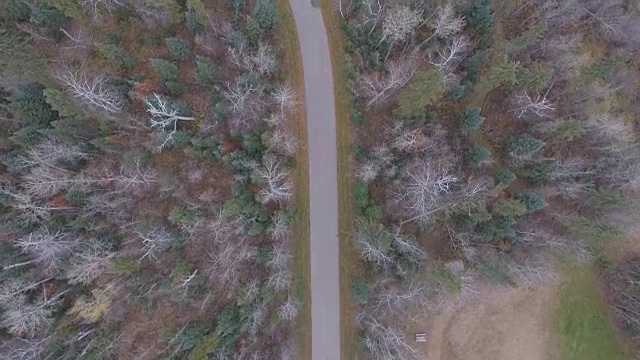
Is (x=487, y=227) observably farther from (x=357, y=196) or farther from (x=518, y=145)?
(x=357, y=196)

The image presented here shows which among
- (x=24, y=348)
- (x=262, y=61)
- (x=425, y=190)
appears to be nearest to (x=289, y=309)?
(x=425, y=190)

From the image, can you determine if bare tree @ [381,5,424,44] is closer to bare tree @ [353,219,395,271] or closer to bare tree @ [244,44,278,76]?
bare tree @ [244,44,278,76]

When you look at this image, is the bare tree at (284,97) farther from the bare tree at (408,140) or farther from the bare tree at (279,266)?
the bare tree at (279,266)

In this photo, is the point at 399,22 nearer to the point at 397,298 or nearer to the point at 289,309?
the point at 397,298

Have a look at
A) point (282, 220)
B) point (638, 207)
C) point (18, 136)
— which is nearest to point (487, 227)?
point (638, 207)

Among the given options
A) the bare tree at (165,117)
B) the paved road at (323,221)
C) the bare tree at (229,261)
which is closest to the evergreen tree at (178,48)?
the bare tree at (165,117)

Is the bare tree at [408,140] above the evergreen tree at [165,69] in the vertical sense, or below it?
below
